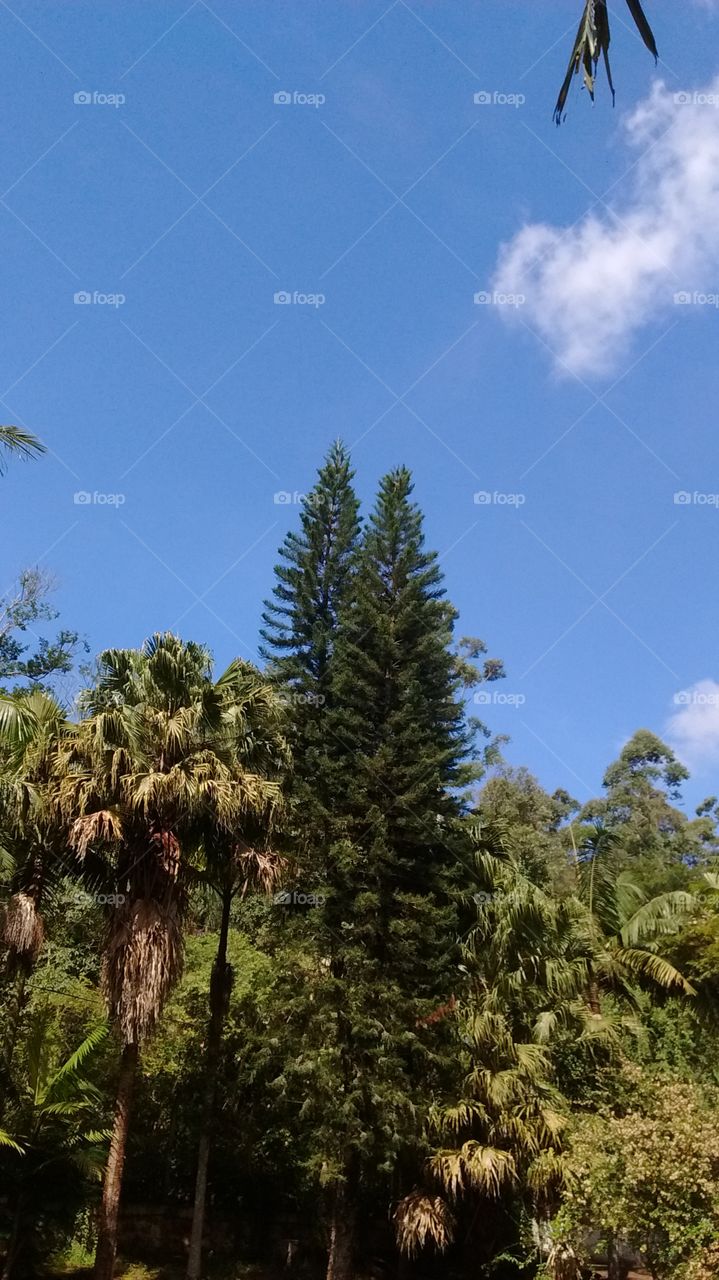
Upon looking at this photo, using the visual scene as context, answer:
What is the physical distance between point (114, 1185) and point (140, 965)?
2577 mm

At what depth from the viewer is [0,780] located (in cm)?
1198

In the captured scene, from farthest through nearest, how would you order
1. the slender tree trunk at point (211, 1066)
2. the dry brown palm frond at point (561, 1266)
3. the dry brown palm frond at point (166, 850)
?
the slender tree trunk at point (211, 1066) < the dry brown palm frond at point (561, 1266) < the dry brown palm frond at point (166, 850)

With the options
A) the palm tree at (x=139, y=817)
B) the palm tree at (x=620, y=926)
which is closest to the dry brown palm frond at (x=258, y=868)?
the palm tree at (x=139, y=817)

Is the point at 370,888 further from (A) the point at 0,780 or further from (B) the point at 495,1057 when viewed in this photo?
(A) the point at 0,780

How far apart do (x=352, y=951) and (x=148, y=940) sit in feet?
15.0

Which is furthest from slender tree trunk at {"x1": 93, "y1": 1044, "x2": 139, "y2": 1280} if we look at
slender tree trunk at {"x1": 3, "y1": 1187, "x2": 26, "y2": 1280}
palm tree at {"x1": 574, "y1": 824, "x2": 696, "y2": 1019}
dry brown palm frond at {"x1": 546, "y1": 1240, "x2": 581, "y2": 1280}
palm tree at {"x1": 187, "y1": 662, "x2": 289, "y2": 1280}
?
palm tree at {"x1": 574, "y1": 824, "x2": 696, "y2": 1019}

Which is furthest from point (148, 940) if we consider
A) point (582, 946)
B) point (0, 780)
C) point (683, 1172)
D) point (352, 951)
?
point (582, 946)

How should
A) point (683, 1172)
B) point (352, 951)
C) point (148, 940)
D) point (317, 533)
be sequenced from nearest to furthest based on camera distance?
point (683, 1172) → point (148, 940) → point (352, 951) → point (317, 533)

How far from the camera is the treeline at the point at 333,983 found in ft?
39.3

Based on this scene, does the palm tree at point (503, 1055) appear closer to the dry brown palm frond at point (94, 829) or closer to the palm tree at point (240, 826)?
the palm tree at point (240, 826)

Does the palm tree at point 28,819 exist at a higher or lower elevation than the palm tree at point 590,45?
lower

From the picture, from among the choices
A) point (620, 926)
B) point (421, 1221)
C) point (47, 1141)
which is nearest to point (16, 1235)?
point (47, 1141)

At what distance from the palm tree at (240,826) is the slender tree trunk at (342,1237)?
202 cm

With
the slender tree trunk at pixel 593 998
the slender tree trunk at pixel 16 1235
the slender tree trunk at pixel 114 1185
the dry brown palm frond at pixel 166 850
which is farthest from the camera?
the slender tree trunk at pixel 593 998
